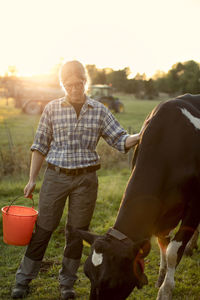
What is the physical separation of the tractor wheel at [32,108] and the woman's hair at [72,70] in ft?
67.5

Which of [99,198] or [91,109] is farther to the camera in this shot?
[99,198]

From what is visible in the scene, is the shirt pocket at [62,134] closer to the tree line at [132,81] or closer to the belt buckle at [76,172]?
the belt buckle at [76,172]

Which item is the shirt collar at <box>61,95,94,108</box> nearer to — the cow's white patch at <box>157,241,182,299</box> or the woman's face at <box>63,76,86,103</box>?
the woman's face at <box>63,76,86,103</box>

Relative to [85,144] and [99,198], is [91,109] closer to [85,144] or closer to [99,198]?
[85,144]

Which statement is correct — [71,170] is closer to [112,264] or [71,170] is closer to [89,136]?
[89,136]

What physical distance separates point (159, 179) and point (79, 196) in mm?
828

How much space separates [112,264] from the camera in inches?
100

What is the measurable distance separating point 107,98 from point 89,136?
952 inches

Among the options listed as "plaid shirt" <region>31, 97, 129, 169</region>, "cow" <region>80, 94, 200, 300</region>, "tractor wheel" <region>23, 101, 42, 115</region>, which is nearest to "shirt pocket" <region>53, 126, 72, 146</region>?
"plaid shirt" <region>31, 97, 129, 169</region>

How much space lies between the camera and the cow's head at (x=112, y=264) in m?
2.53

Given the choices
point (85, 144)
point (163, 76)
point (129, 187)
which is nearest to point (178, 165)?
point (129, 187)

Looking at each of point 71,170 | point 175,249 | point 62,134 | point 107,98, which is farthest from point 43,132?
point 107,98

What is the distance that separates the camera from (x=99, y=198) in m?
6.54

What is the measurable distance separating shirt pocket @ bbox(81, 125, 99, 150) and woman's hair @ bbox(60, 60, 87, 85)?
19.5 inches
